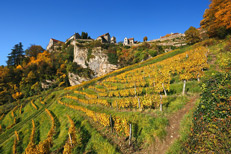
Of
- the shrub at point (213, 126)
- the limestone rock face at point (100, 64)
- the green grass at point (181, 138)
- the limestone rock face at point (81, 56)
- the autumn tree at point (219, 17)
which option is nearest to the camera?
the shrub at point (213, 126)

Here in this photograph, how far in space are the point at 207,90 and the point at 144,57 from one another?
4118 centimetres

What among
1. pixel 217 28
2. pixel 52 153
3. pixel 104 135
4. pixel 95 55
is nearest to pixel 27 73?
pixel 95 55

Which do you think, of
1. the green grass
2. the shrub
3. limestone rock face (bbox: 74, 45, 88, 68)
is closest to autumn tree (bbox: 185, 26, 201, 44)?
the shrub

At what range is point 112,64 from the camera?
54.2 meters

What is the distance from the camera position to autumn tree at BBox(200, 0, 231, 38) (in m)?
24.3

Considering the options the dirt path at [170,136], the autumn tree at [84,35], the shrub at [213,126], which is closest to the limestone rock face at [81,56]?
the autumn tree at [84,35]

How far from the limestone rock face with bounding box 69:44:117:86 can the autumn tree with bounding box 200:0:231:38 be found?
39.4 m

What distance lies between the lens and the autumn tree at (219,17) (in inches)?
958

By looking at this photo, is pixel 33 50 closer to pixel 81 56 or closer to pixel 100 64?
pixel 81 56

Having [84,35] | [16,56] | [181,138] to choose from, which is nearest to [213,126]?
[181,138]

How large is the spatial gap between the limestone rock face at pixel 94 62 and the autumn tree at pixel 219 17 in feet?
129

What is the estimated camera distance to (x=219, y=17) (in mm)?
26016

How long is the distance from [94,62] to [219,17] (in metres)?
50.4

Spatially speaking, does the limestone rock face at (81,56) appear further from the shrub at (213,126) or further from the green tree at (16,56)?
the shrub at (213,126)
